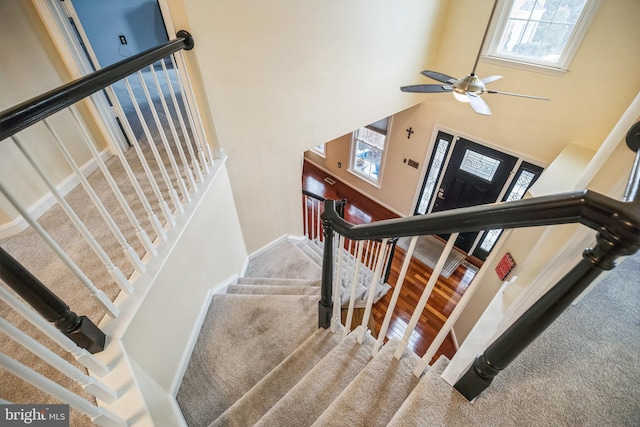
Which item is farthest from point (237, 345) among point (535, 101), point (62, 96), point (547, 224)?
point (535, 101)

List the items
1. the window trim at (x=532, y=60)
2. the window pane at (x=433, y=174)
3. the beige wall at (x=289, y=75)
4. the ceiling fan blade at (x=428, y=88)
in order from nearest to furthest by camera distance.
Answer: the beige wall at (x=289, y=75) → the ceiling fan blade at (x=428, y=88) → the window trim at (x=532, y=60) → the window pane at (x=433, y=174)

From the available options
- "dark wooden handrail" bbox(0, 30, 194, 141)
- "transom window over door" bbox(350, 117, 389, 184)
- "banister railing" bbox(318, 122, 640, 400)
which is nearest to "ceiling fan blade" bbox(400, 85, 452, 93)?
"banister railing" bbox(318, 122, 640, 400)

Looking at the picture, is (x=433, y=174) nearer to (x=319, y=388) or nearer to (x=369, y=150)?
(x=369, y=150)

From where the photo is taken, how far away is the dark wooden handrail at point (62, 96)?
0.78m

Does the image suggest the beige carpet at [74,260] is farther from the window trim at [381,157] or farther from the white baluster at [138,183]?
the window trim at [381,157]

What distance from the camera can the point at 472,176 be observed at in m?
4.50

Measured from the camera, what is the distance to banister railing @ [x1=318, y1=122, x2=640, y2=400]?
519 millimetres

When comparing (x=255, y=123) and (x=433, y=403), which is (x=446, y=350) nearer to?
(x=433, y=403)

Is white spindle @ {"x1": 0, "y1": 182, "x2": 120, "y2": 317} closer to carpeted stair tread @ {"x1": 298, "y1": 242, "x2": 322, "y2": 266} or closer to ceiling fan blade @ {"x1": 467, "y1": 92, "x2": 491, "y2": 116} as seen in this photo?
Answer: carpeted stair tread @ {"x1": 298, "y1": 242, "x2": 322, "y2": 266}

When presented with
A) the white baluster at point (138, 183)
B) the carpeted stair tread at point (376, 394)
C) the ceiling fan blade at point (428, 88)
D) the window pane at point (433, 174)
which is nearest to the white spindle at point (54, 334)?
the white baluster at point (138, 183)

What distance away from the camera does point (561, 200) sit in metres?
0.58

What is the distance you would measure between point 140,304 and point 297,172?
2.36 metres

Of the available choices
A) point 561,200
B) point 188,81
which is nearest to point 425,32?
point 188,81

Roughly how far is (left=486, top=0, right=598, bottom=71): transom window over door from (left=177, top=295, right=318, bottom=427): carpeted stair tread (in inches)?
159
